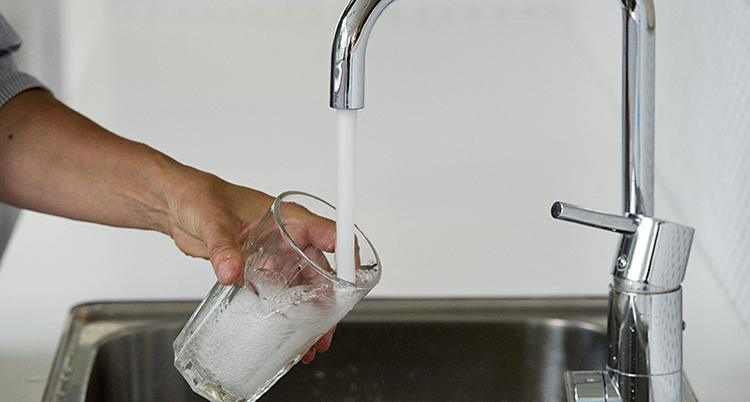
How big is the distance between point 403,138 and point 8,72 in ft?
2.07

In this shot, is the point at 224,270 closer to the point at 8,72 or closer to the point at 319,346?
the point at 319,346

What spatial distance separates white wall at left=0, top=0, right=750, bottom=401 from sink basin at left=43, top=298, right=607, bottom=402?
0.05 metres

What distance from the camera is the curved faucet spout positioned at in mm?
455

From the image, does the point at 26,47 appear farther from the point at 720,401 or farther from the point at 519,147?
the point at 720,401

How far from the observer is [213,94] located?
4.93 ft

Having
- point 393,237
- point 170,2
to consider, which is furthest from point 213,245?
point 170,2

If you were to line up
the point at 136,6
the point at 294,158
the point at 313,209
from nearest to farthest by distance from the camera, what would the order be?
the point at 313,209 → the point at 294,158 → the point at 136,6

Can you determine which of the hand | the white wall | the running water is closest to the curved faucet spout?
the running water

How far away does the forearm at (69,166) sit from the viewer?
0.75m

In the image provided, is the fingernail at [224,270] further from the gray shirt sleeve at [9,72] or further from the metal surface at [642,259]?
the gray shirt sleeve at [9,72]

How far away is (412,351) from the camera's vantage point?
80 centimetres

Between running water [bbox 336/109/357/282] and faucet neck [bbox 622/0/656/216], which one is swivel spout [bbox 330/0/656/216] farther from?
running water [bbox 336/109/357/282]

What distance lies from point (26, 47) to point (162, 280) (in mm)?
1236

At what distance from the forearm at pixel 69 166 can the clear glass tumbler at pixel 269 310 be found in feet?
0.74
